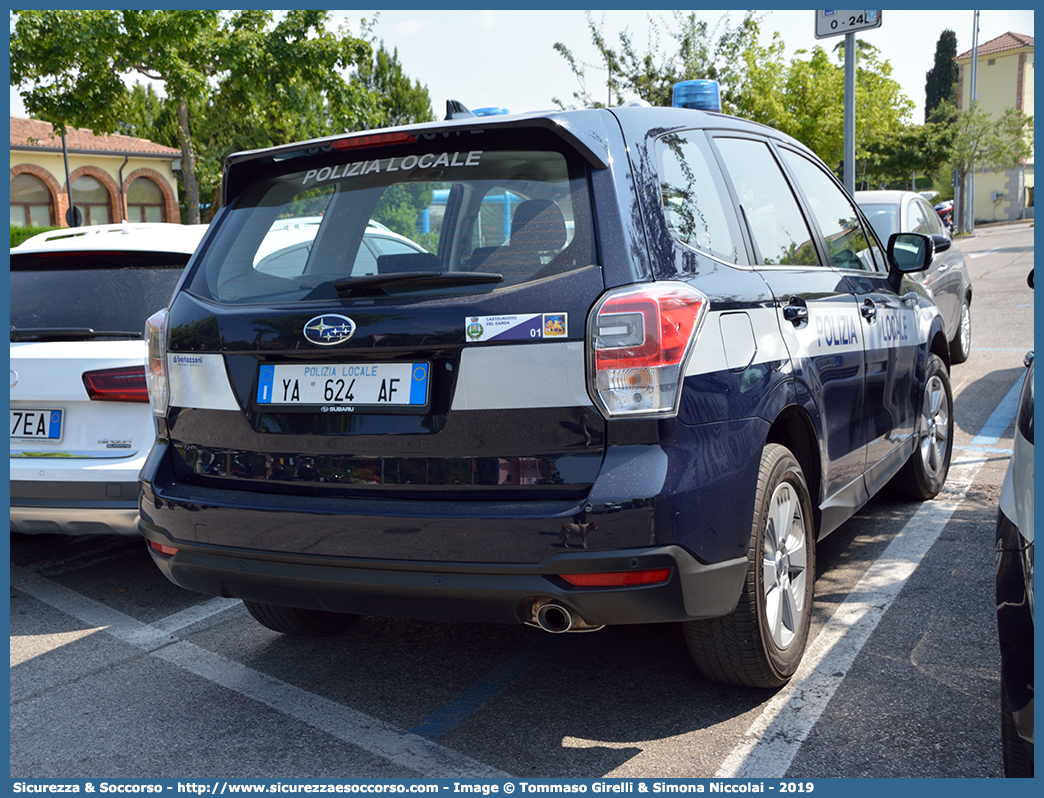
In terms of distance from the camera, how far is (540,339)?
2.57 meters

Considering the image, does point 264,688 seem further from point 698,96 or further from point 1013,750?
point 698,96

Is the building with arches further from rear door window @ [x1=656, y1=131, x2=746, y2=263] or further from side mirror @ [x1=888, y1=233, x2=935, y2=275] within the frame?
rear door window @ [x1=656, y1=131, x2=746, y2=263]

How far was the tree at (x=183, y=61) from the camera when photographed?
15234 millimetres

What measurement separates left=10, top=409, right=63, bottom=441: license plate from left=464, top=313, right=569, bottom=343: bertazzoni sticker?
2.55 metres

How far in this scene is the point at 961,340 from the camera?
31.0 ft

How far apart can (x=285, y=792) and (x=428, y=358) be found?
128cm

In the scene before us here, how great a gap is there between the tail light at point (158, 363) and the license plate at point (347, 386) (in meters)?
0.48

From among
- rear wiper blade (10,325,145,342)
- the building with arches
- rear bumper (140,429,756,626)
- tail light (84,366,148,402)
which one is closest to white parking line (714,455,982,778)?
rear bumper (140,429,756,626)

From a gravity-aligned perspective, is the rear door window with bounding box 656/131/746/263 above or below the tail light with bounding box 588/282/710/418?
above

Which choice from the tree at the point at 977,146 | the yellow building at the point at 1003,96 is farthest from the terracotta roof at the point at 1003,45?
the tree at the point at 977,146

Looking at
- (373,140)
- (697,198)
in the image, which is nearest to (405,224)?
(373,140)

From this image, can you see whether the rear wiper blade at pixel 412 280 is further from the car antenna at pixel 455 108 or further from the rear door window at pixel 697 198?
the car antenna at pixel 455 108

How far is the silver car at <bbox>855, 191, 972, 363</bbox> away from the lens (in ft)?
27.1

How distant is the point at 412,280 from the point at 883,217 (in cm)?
674
